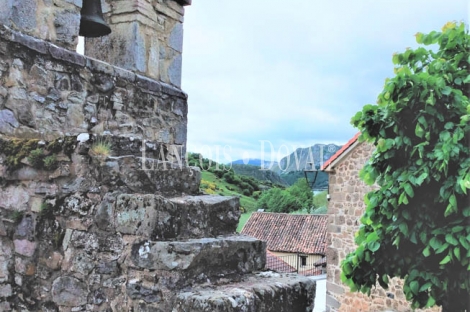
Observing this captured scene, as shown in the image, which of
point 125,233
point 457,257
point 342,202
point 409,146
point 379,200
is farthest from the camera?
point 342,202

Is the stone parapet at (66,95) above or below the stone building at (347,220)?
above

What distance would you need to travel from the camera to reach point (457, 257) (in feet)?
9.56

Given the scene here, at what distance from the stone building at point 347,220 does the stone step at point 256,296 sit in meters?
6.58

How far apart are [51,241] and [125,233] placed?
48 cm

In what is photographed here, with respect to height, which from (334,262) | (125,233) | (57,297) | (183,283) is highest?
(125,233)

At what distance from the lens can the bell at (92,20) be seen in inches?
126

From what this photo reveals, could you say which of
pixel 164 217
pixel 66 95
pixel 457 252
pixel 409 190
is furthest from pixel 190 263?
pixel 457 252

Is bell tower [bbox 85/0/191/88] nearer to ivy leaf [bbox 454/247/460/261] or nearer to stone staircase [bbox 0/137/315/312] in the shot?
stone staircase [bbox 0/137/315/312]

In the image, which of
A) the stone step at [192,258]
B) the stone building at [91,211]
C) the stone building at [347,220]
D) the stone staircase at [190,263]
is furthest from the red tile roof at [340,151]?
the stone step at [192,258]

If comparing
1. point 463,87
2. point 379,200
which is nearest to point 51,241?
point 379,200

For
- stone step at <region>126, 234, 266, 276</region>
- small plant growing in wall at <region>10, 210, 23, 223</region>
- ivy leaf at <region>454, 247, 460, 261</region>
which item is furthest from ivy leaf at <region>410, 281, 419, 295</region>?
small plant growing in wall at <region>10, 210, 23, 223</region>

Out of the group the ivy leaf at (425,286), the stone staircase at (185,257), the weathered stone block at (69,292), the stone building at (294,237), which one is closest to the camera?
the stone staircase at (185,257)

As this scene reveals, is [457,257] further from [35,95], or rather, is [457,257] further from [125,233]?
[35,95]

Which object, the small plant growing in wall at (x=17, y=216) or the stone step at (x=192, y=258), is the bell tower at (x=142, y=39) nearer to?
the small plant growing in wall at (x=17, y=216)
